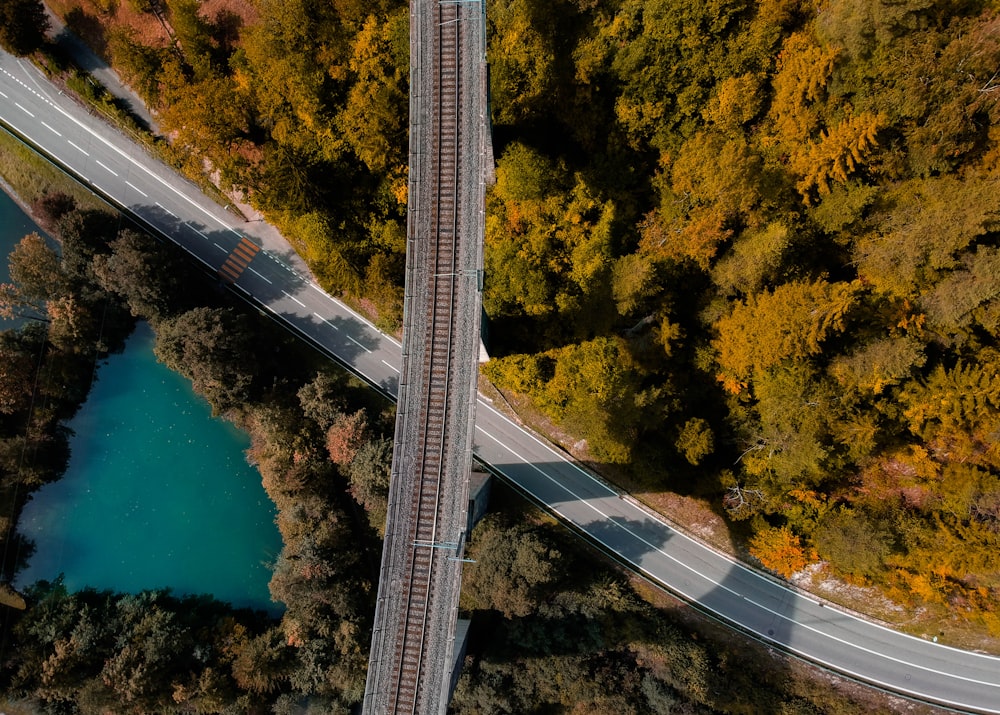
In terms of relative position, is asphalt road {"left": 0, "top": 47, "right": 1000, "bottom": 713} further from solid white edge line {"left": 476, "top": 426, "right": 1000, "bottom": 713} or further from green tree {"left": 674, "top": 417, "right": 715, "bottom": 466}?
green tree {"left": 674, "top": 417, "right": 715, "bottom": 466}

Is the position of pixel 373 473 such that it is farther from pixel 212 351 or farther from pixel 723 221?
pixel 723 221

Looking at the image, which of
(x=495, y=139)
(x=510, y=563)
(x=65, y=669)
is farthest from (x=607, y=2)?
(x=65, y=669)

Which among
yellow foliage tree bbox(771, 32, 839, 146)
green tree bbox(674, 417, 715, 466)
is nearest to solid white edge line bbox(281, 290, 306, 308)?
green tree bbox(674, 417, 715, 466)

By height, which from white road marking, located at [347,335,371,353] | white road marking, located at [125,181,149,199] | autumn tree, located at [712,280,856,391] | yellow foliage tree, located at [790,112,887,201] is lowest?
autumn tree, located at [712,280,856,391]

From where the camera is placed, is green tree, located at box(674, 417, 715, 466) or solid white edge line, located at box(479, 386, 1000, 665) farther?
solid white edge line, located at box(479, 386, 1000, 665)

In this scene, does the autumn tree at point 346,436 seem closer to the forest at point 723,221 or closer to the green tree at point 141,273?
the forest at point 723,221

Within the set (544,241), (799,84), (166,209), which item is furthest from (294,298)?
(799,84)

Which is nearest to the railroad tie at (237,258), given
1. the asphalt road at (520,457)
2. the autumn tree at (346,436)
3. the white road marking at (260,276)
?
the asphalt road at (520,457)
